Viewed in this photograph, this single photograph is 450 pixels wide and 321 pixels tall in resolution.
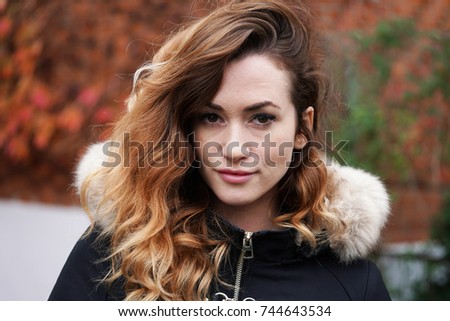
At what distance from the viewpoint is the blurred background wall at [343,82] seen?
5.29 meters

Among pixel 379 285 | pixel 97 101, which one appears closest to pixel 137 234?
pixel 379 285

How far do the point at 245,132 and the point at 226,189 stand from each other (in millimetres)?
212

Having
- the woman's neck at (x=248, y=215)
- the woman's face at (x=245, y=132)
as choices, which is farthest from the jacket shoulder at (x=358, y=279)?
the woman's face at (x=245, y=132)

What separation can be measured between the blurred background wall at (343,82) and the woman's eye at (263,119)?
101 inches

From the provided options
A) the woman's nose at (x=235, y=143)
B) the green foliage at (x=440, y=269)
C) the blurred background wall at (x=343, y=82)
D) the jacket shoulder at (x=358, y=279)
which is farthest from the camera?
the blurred background wall at (x=343, y=82)

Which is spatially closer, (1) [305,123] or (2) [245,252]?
(2) [245,252]

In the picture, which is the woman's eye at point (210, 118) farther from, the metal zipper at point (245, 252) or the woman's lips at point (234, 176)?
the metal zipper at point (245, 252)

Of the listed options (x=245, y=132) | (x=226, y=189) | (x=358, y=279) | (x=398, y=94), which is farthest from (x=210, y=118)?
(x=398, y=94)

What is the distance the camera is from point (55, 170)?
5730mm

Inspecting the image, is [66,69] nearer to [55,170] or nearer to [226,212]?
[55,170]

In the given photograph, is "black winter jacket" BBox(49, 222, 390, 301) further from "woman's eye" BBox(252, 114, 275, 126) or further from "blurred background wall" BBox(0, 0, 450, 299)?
"blurred background wall" BBox(0, 0, 450, 299)

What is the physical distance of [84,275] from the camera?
8.55 feet

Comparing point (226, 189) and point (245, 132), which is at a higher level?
point (245, 132)

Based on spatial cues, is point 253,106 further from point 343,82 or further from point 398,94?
point 398,94
